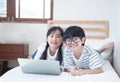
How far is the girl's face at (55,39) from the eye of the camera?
7.67 feet

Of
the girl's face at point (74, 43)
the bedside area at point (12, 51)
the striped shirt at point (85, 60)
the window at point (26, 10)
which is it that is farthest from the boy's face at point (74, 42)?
the window at point (26, 10)

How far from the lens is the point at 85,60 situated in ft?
7.05

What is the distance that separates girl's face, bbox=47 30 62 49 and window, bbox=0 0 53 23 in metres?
1.56

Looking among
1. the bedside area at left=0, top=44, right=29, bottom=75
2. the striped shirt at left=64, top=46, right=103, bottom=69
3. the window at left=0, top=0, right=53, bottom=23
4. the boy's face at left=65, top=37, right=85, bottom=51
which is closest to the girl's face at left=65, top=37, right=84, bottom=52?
the boy's face at left=65, top=37, right=85, bottom=51

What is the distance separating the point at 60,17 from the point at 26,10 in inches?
25.9

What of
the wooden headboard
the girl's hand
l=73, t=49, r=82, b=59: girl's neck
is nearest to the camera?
the girl's hand

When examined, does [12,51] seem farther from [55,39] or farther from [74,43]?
[74,43]

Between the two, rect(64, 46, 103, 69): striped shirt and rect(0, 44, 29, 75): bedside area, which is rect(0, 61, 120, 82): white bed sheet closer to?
rect(64, 46, 103, 69): striped shirt

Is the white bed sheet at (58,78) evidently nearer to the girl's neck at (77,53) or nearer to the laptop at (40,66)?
the laptop at (40,66)

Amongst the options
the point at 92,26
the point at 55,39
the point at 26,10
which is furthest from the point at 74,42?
the point at 26,10

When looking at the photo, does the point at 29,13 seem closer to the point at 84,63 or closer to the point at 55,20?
the point at 55,20

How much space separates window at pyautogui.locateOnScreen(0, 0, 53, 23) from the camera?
3.92 m

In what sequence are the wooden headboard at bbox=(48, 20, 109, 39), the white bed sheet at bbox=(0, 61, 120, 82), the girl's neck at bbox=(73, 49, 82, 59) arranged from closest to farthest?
the white bed sheet at bbox=(0, 61, 120, 82) < the girl's neck at bbox=(73, 49, 82, 59) < the wooden headboard at bbox=(48, 20, 109, 39)

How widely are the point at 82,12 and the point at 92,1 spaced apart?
0.25m
